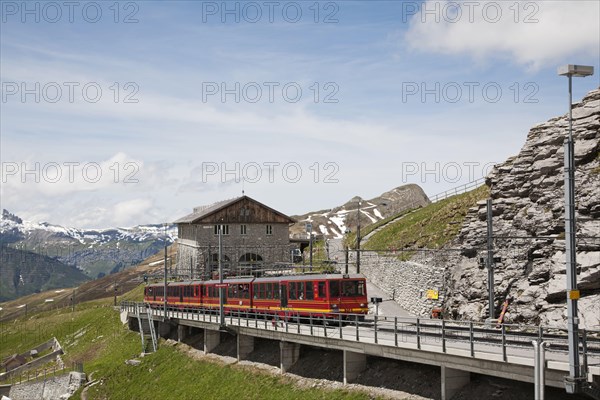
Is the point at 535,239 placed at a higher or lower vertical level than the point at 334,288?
higher

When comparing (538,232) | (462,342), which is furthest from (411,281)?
(462,342)

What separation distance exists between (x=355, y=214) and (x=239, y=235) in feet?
280

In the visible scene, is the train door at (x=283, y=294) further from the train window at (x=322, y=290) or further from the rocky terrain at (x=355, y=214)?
the rocky terrain at (x=355, y=214)

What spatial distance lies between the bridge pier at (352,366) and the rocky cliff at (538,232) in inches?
367

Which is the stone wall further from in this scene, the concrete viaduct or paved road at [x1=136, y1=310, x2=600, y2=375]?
paved road at [x1=136, y1=310, x2=600, y2=375]

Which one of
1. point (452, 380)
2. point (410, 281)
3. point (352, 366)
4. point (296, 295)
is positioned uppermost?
point (296, 295)

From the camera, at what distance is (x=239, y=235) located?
9238cm

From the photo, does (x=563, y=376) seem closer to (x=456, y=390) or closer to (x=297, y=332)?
(x=456, y=390)

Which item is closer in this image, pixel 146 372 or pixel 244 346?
pixel 244 346

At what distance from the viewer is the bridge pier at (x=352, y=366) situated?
3259 centimetres

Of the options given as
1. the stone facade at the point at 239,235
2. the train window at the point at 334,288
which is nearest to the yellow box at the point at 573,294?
the train window at the point at 334,288

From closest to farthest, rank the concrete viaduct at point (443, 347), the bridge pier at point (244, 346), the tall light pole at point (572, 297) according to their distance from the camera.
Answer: the tall light pole at point (572, 297) < the concrete viaduct at point (443, 347) < the bridge pier at point (244, 346)

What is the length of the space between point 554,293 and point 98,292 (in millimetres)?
167405

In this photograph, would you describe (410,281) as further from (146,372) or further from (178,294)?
(178,294)
